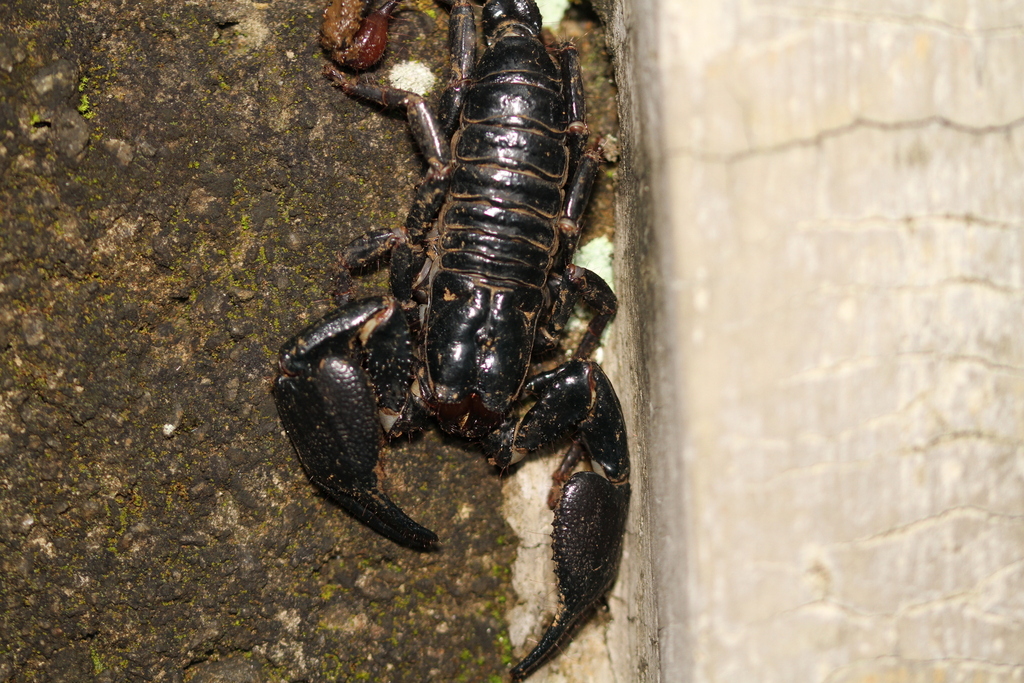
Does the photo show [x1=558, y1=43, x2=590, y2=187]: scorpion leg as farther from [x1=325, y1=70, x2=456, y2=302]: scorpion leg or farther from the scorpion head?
the scorpion head

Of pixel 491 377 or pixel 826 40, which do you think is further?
pixel 491 377

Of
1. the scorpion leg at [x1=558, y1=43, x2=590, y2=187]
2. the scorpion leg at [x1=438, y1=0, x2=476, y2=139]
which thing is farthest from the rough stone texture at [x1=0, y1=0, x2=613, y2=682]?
the scorpion leg at [x1=558, y1=43, x2=590, y2=187]

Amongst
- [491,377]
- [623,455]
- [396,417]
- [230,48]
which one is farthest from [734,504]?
[230,48]

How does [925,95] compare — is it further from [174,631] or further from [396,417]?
[174,631]

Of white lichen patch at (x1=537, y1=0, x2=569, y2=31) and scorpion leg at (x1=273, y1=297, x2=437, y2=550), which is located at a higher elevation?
white lichen patch at (x1=537, y1=0, x2=569, y2=31)

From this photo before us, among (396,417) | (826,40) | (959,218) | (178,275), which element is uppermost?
(826,40)

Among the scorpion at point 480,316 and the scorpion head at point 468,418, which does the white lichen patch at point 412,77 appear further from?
the scorpion head at point 468,418

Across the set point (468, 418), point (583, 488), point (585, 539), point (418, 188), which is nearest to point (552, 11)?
point (418, 188)
